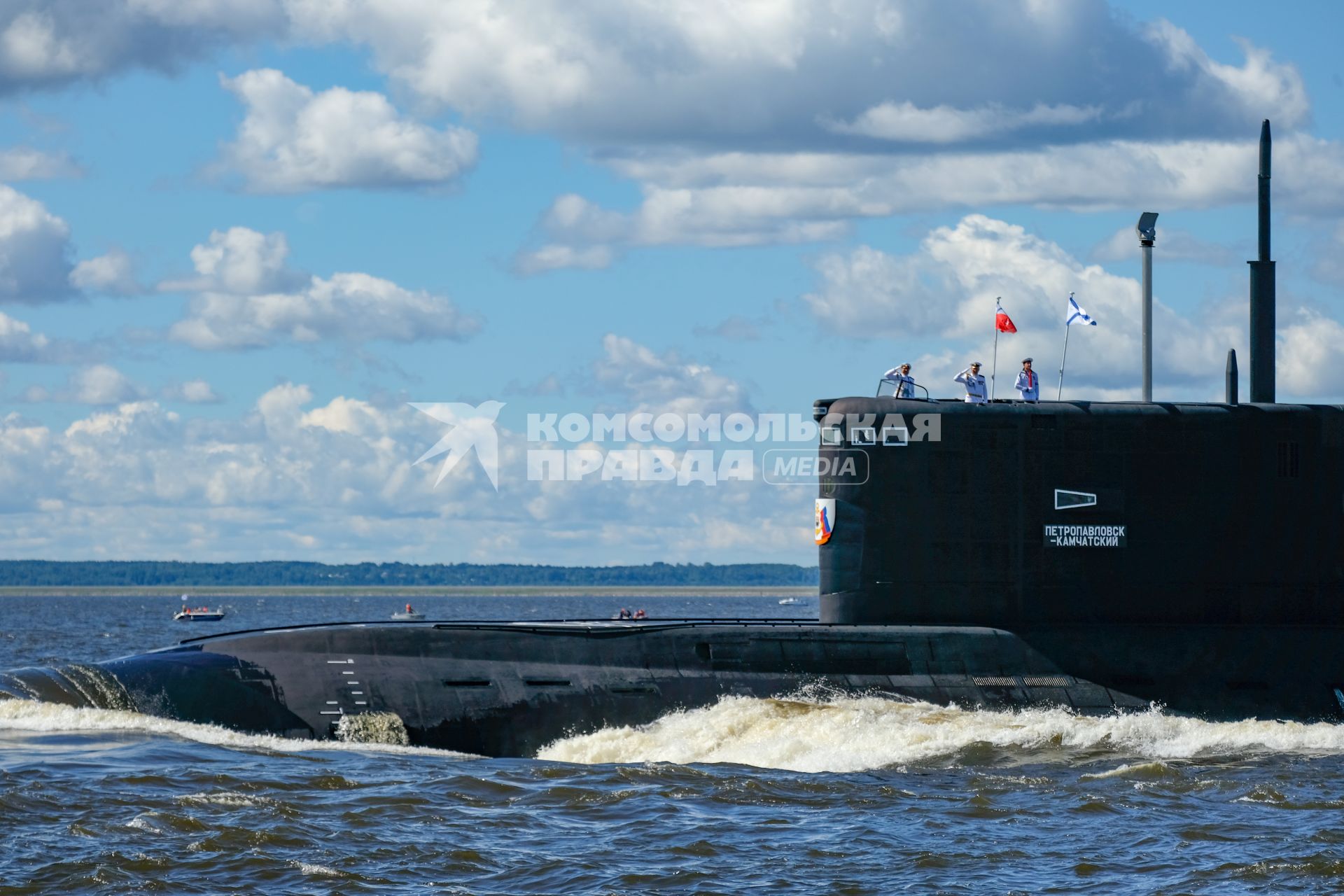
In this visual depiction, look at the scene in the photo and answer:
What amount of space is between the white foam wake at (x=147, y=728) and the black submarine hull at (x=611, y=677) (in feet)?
0.47

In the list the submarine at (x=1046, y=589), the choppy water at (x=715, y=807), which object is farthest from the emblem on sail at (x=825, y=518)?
the choppy water at (x=715, y=807)

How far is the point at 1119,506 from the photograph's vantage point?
2128 centimetres

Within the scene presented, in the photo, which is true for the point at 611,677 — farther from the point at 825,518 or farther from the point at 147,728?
the point at 147,728

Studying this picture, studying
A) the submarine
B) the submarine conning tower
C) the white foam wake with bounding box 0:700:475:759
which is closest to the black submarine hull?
the submarine

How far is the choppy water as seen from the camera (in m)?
14.1

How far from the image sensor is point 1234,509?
21281 millimetres

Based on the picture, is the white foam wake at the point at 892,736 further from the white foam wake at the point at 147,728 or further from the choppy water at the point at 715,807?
the white foam wake at the point at 147,728

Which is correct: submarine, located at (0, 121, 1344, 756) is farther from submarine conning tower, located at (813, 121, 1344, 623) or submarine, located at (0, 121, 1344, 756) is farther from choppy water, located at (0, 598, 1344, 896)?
choppy water, located at (0, 598, 1344, 896)

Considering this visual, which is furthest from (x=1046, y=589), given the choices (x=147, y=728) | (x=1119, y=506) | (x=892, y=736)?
(x=147, y=728)

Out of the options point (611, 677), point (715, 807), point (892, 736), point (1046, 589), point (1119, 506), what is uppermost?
point (1119, 506)

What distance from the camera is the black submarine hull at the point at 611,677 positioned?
20.8 metres

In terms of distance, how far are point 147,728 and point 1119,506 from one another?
12.4 meters

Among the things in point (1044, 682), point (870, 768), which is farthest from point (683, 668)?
point (1044, 682)

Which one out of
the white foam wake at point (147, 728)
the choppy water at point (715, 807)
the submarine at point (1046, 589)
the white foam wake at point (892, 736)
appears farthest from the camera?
the submarine at point (1046, 589)
